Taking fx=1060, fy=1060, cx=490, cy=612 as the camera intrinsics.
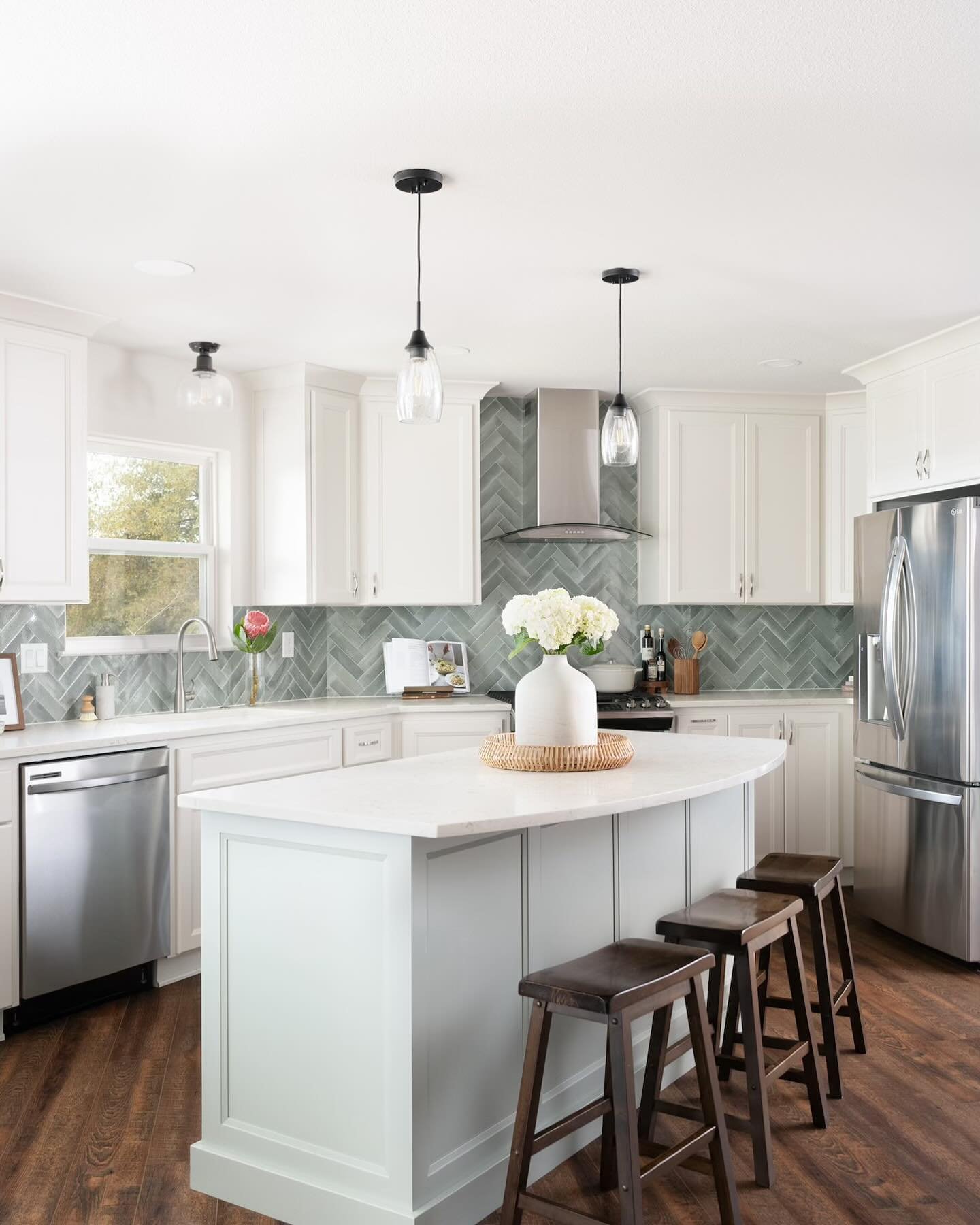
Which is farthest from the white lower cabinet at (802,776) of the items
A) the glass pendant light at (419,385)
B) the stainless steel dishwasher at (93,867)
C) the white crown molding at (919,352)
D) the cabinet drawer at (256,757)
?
the glass pendant light at (419,385)

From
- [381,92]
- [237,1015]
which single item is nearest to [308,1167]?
[237,1015]

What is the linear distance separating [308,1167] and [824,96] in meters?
2.60

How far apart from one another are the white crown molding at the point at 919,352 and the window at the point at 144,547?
2993 mm

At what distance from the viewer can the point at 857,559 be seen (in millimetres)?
4645

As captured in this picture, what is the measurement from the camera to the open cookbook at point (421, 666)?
5.32m

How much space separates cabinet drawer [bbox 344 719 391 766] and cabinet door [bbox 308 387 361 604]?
0.61m

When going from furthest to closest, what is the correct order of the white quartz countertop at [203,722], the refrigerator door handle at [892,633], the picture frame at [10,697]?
1. the refrigerator door handle at [892,633]
2. the picture frame at [10,697]
3. the white quartz countertop at [203,722]

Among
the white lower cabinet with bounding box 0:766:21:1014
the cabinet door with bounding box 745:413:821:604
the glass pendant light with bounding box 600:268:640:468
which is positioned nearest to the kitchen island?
the glass pendant light with bounding box 600:268:640:468

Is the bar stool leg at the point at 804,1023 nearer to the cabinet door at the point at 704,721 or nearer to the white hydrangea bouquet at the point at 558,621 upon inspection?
the white hydrangea bouquet at the point at 558,621

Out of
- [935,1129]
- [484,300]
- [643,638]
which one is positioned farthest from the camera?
[643,638]

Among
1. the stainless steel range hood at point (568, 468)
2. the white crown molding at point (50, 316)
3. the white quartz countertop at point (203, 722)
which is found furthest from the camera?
the stainless steel range hood at point (568, 468)

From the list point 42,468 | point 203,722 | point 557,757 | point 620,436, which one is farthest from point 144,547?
point 557,757

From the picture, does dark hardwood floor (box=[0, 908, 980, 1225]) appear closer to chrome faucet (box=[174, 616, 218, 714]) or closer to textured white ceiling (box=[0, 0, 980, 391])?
chrome faucet (box=[174, 616, 218, 714])

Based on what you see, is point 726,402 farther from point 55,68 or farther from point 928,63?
point 55,68
